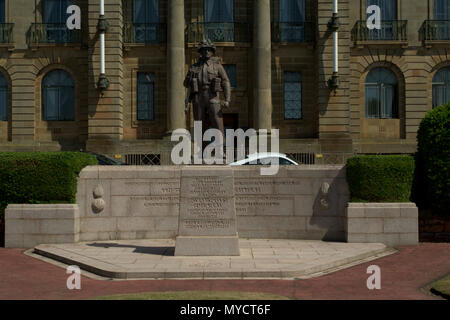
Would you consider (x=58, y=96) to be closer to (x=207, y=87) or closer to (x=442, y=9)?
(x=207, y=87)

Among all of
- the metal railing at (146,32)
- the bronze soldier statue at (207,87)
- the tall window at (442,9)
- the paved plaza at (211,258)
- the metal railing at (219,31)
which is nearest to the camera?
the paved plaza at (211,258)

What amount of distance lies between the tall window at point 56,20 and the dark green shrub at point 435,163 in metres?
23.4

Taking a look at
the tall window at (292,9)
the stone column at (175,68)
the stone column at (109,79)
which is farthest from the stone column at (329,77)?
the stone column at (109,79)

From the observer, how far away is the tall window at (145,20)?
104 feet

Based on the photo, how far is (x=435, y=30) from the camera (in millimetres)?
31672

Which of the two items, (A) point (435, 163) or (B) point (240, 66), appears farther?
(B) point (240, 66)

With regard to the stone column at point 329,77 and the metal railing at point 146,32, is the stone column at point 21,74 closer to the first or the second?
the metal railing at point 146,32

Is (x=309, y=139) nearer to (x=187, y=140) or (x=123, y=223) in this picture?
(x=187, y=140)

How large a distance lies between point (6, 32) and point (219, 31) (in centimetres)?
1240

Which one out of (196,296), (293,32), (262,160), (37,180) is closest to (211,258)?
(196,296)

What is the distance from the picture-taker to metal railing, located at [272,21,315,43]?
31.7 metres

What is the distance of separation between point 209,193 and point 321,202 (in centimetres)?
363

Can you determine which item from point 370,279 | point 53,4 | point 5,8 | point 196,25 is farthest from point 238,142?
point 370,279

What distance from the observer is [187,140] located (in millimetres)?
28703
